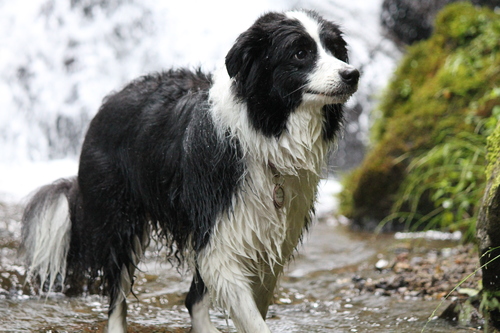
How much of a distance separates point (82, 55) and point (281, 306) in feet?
23.3

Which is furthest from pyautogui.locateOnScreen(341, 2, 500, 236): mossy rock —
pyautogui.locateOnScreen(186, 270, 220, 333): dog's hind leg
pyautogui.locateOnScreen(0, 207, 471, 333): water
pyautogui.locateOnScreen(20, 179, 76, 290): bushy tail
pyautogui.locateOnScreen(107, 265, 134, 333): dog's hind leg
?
pyautogui.locateOnScreen(20, 179, 76, 290): bushy tail

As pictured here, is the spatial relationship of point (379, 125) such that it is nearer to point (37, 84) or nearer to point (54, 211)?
point (54, 211)

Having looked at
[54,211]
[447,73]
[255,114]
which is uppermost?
[447,73]

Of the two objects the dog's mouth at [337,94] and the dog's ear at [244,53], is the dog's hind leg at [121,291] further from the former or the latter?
the dog's mouth at [337,94]

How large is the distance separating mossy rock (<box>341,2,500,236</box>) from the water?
0.80m

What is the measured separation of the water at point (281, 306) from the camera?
3686mm

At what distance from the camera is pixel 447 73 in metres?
6.69

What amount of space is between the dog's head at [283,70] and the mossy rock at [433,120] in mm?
2689

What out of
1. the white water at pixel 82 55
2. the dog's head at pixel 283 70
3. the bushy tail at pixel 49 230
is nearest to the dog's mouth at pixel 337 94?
the dog's head at pixel 283 70

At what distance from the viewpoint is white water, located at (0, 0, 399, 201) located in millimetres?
9555

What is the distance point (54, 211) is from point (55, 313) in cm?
63

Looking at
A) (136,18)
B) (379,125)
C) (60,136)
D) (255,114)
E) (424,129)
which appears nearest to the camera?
(255,114)

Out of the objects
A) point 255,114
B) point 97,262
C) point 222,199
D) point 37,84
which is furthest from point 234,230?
point 37,84

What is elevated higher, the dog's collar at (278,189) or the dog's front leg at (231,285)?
the dog's collar at (278,189)
